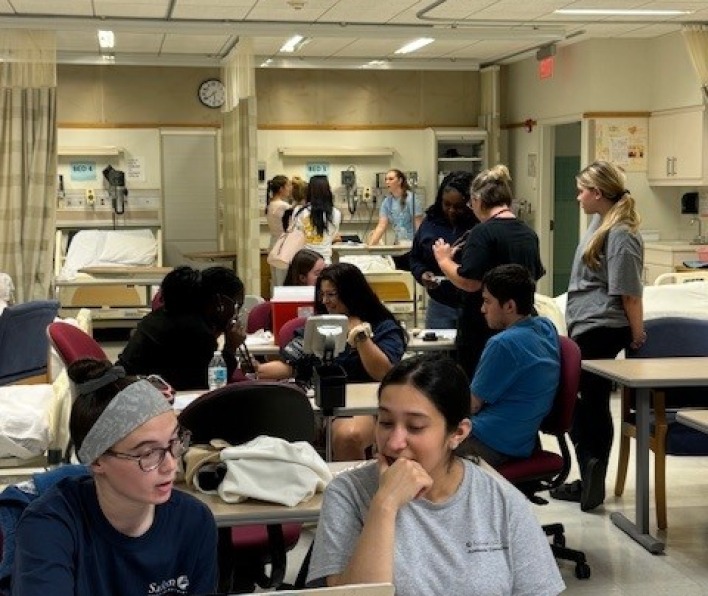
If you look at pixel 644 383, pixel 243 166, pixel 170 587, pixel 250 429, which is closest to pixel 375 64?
pixel 243 166

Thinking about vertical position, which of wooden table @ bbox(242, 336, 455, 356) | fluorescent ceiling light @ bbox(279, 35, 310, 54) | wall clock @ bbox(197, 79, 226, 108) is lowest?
wooden table @ bbox(242, 336, 455, 356)

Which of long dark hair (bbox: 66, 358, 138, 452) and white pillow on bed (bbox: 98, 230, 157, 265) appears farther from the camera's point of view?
white pillow on bed (bbox: 98, 230, 157, 265)

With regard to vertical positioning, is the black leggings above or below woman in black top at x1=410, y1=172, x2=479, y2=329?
below

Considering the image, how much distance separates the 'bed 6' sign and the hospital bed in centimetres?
67

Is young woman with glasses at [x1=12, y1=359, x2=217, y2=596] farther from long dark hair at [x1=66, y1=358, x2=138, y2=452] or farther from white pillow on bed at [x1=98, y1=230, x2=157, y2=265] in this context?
white pillow on bed at [x1=98, y1=230, x2=157, y2=265]

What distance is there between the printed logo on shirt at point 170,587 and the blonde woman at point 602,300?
135 inches

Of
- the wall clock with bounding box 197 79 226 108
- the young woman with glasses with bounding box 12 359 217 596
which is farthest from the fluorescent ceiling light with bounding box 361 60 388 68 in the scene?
the young woman with glasses with bounding box 12 359 217 596

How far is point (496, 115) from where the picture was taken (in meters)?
13.1

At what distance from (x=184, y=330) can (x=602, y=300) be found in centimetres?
205

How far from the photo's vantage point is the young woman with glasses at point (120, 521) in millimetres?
2094

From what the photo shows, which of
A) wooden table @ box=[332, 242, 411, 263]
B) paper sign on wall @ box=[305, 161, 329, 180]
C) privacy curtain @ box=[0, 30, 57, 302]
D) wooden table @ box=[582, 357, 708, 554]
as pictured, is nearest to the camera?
wooden table @ box=[582, 357, 708, 554]

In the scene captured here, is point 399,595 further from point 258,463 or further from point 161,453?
point 258,463

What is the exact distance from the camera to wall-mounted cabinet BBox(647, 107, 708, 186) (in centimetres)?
1009

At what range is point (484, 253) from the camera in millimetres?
5340
